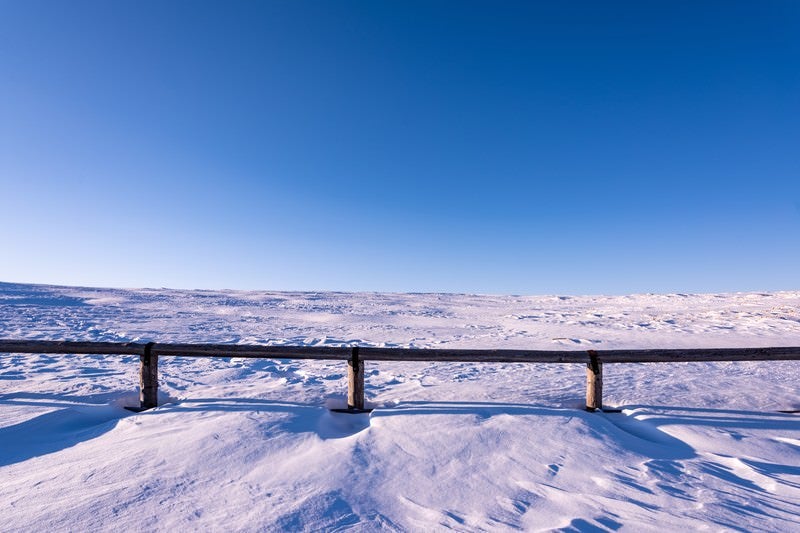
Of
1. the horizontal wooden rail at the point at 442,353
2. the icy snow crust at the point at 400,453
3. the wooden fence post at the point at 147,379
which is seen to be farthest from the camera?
the wooden fence post at the point at 147,379

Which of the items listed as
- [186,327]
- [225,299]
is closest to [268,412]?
[186,327]

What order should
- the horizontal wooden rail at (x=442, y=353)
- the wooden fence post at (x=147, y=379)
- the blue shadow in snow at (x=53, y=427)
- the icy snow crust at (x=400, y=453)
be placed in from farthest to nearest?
the wooden fence post at (x=147, y=379) < the horizontal wooden rail at (x=442, y=353) < the blue shadow in snow at (x=53, y=427) < the icy snow crust at (x=400, y=453)

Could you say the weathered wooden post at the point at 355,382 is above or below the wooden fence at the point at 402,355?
below

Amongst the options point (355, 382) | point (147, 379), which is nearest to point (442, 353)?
point (355, 382)

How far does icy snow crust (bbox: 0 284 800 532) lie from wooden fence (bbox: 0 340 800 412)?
0.40 m

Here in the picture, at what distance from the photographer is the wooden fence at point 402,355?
18.3 ft

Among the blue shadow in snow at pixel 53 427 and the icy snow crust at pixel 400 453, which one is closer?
the icy snow crust at pixel 400 453

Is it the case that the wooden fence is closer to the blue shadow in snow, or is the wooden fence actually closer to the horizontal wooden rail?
the horizontal wooden rail

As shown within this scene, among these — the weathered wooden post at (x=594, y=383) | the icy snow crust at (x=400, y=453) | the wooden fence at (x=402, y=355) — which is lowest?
the icy snow crust at (x=400, y=453)

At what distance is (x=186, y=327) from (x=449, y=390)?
12375mm

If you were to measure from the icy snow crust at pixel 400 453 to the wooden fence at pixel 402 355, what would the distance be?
0.40 m

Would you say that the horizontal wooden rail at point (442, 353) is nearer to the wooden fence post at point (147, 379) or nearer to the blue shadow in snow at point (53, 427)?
the wooden fence post at point (147, 379)

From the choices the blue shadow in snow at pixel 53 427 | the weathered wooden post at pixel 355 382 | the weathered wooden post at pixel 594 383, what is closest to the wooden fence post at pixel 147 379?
the blue shadow in snow at pixel 53 427

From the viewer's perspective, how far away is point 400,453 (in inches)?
172
